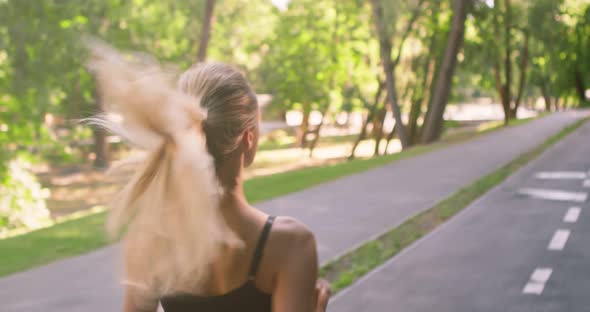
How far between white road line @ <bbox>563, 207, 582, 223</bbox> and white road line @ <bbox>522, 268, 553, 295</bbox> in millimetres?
2817

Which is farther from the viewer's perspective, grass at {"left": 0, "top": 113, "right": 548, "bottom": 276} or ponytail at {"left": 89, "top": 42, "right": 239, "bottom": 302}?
grass at {"left": 0, "top": 113, "right": 548, "bottom": 276}

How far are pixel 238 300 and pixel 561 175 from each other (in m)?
13.5

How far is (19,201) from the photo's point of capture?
21.4 meters

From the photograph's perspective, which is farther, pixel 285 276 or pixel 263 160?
pixel 263 160

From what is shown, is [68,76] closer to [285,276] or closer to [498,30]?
[498,30]

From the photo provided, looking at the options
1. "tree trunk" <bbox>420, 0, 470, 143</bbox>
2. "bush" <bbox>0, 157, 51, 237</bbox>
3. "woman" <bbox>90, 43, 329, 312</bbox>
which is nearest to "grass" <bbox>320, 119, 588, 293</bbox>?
"woman" <bbox>90, 43, 329, 312</bbox>

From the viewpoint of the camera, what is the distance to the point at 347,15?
36031 mm

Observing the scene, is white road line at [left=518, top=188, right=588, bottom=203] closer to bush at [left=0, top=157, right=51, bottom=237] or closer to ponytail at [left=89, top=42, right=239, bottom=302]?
ponytail at [left=89, top=42, right=239, bottom=302]

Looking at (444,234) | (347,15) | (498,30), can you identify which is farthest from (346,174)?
(347,15)

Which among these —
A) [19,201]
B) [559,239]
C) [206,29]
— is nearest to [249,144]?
[559,239]

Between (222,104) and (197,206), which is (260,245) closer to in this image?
(197,206)

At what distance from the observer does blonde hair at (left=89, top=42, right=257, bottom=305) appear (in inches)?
70.1

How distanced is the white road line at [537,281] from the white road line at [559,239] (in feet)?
3.51

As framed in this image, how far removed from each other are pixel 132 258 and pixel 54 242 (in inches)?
321
